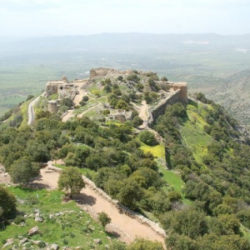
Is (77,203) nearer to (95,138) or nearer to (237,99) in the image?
(95,138)

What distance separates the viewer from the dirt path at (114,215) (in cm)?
1941

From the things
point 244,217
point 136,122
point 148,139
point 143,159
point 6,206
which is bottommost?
point 244,217

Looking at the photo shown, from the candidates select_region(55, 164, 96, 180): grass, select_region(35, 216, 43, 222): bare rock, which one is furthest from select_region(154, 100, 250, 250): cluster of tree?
select_region(55, 164, 96, 180): grass

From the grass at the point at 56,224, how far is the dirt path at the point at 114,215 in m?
1.09

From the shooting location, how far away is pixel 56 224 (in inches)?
706

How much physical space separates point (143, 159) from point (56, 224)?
15878mm

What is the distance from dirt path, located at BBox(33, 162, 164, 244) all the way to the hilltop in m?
0.07

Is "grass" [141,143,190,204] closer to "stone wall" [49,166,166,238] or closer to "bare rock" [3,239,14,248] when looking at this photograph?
"stone wall" [49,166,166,238]

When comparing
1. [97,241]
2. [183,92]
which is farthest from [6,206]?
[183,92]

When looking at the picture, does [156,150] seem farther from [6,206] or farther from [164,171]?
[6,206]

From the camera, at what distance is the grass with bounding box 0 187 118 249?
16438 millimetres

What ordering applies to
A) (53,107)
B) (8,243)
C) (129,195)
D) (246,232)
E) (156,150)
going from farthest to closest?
(53,107) → (156,150) → (246,232) → (129,195) → (8,243)

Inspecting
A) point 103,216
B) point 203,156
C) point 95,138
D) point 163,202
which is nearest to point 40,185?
point 103,216

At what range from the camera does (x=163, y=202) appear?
75.8ft
